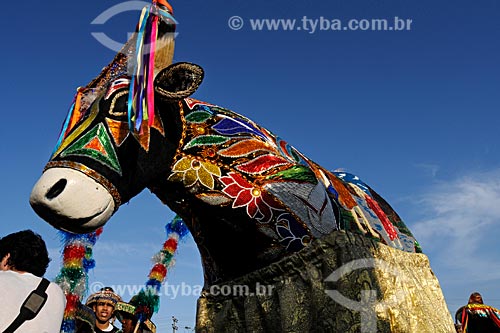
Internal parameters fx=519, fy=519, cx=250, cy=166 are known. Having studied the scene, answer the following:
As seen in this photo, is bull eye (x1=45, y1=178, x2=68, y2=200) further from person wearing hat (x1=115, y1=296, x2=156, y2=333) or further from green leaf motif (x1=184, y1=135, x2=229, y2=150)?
person wearing hat (x1=115, y1=296, x2=156, y2=333)

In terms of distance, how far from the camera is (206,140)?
2992 mm

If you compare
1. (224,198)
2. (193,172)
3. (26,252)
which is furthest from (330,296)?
(26,252)

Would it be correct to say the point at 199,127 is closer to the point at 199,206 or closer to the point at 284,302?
the point at 199,206

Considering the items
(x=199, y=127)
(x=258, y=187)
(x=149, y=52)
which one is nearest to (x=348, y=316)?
(x=258, y=187)

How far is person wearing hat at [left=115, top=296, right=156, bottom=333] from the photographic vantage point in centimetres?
580

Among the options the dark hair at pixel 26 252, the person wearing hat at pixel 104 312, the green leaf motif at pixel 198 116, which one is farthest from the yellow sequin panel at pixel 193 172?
the person wearing hat at pixel 104 312

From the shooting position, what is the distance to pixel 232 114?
127 inches

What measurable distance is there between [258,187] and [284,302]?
65 cm

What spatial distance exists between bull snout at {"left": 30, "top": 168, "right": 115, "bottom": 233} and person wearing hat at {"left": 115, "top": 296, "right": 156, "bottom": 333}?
142 inches

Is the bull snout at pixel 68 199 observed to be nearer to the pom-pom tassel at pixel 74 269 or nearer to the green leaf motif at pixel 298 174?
the green leaf motif at pixel 298 174

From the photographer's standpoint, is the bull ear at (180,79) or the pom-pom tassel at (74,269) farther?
the pom-pom tassel at (74,269)

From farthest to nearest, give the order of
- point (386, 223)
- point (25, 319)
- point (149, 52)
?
point (386, 223), point (149, 52), point (25, 319)

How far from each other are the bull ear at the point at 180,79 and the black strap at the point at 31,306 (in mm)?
1139

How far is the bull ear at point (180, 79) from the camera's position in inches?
106
